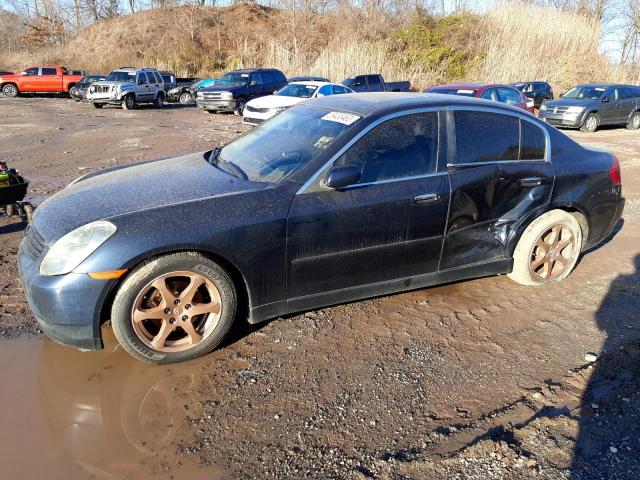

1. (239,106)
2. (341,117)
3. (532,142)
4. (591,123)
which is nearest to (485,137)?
(532,142)

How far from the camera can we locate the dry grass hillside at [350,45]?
2861cm

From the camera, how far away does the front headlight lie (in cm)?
305

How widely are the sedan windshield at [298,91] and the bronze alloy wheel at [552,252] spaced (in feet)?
44.4

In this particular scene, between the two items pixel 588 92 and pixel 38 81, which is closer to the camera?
pixel 588 92

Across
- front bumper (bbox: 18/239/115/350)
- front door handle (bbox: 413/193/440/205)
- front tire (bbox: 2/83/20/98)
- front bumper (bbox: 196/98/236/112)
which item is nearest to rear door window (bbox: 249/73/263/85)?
front bumper (bbox: 196/98/236/112)

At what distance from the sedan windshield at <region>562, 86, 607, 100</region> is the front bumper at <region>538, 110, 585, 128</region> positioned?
1209 millimetres

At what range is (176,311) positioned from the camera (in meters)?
3.31

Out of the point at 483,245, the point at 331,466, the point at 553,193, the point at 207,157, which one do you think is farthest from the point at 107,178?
Answer: the point at 553,193

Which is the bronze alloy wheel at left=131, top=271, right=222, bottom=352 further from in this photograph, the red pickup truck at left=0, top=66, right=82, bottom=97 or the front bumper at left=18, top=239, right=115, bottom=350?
the red pickup truck at left=0, top=66, right=82, bottom=97

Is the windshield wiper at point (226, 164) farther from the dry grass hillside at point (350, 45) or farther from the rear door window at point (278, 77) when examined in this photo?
the dry grass hillside at point (350, 45)

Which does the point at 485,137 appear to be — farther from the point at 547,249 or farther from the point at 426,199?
the point at 547,249

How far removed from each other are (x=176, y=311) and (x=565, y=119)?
1786 cm

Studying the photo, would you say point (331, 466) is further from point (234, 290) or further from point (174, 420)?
point (234, 290)

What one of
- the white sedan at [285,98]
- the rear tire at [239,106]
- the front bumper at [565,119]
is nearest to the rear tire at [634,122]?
the front bumper at [565,119]
